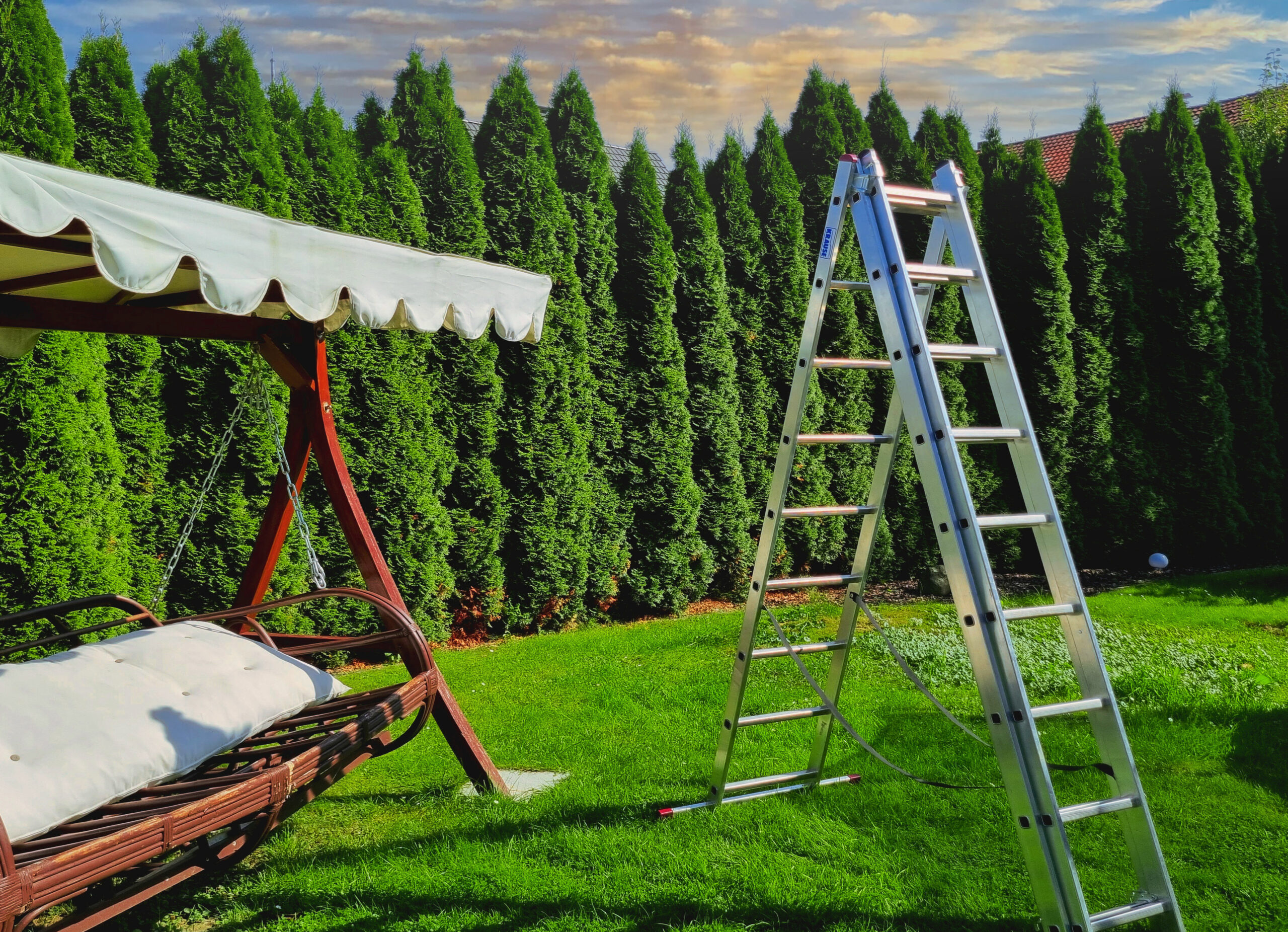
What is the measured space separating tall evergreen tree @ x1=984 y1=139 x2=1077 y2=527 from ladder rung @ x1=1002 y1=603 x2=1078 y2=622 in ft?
24.7

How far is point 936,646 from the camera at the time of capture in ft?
19.4

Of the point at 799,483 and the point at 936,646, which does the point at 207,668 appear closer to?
the point at 936,646

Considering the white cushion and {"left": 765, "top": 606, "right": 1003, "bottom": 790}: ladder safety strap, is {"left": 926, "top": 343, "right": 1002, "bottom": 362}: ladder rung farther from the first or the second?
the white cushion

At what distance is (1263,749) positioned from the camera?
3.89 m

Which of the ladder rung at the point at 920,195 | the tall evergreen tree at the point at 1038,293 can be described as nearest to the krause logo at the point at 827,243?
the ladder rung at the point at 920,195

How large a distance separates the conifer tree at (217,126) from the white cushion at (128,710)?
3.85 m

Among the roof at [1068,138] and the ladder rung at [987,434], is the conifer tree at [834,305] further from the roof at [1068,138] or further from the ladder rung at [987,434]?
the roof at [1068,138]

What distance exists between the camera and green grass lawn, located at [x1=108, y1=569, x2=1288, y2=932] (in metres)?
2.77

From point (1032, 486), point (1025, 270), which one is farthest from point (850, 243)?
point (1032, 486)

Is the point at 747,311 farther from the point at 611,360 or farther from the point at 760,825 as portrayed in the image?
the point at 760,825

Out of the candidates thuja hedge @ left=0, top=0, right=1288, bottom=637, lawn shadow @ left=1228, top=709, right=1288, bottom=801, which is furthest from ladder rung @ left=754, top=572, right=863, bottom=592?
thuja hedge @ left=0, top=0, right=1288, bottom=637

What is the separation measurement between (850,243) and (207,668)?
791cm

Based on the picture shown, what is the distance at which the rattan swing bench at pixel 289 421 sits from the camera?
205cm

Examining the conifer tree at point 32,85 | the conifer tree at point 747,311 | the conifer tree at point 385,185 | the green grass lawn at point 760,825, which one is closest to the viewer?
the green grass lawn at point 760,825
